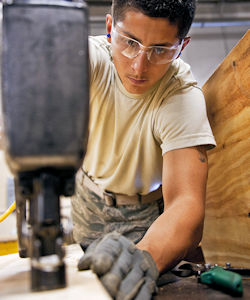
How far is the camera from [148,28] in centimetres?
112

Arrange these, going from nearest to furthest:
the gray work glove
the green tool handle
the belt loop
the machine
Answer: the machine, the gray work glove, the green tool handle, the belt loop

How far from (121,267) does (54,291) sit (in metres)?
0.19

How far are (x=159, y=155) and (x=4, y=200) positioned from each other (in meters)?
2.80

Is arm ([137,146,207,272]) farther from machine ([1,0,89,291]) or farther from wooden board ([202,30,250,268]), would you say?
machine ([1,0,89,291])

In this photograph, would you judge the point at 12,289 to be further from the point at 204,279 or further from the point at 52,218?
the point at 204,279

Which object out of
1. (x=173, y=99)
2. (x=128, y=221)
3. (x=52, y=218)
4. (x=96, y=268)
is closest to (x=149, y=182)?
(x=128, y=221)

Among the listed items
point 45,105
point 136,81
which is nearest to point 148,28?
point 136,81

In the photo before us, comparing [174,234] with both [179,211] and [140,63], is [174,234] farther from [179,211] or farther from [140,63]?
[140,63]

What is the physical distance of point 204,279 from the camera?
93 centimetres

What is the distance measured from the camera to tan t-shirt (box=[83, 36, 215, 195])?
4.36 ft

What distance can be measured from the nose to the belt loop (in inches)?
27.3

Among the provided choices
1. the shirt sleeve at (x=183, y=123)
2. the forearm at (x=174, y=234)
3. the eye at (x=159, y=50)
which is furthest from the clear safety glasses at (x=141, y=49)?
the forearm at (x=174, y=234)

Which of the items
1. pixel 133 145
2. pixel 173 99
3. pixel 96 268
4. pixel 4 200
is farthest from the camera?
pixel 4 200

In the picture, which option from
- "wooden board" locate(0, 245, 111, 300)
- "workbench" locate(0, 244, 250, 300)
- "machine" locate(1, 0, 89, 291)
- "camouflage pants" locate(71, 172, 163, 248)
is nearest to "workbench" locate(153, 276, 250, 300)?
"workbench" locate(0, 244, 250, 300)
